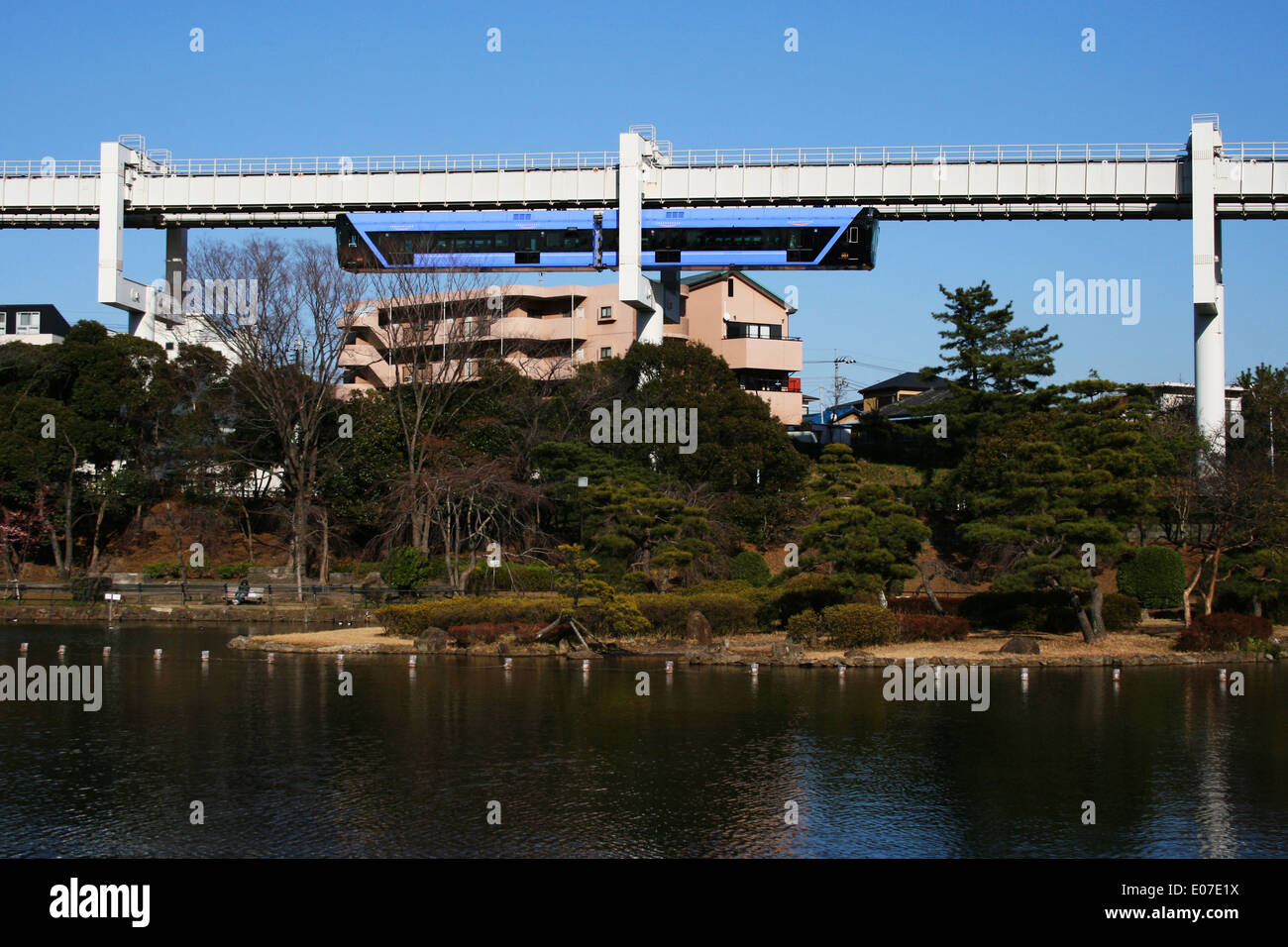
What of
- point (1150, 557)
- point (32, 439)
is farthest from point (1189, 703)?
point (32, 439)

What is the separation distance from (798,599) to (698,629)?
3251mm

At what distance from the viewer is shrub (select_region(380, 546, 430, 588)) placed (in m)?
36.5

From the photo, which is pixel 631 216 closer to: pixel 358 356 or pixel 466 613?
pixel 358 356

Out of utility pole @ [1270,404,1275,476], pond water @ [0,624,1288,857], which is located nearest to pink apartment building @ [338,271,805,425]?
utility pole @ [1270,404,1275,476]

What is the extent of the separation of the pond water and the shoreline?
1.16 m

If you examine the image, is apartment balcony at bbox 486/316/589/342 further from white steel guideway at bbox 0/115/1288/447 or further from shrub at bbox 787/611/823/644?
shrub at bbox 787/611/823/644

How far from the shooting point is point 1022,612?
96.4 feet

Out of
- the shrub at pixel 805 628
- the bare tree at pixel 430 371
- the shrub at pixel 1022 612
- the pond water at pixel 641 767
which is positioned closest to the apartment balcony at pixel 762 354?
the bare tree at pixel 430 371

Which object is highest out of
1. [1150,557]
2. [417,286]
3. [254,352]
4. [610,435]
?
[417,286]

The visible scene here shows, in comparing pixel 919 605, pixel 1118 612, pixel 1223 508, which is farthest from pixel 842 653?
pixel 1223 508

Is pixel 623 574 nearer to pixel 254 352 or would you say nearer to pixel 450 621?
pixel 450 621

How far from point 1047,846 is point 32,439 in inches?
1682

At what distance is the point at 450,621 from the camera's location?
29.2 metres

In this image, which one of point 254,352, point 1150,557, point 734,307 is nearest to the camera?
point 1150,557
